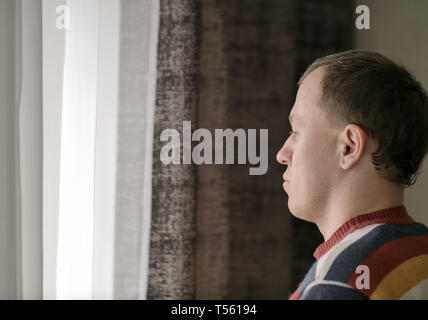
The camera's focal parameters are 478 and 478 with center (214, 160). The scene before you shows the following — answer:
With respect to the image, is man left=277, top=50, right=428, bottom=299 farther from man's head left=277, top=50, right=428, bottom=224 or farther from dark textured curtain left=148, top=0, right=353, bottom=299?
dark textured curtain left=148, top=0, right=353, bottom=299

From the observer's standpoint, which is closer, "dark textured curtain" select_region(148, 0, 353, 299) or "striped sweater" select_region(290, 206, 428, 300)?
"striped sweater" select_region(290, 206, 428, 300)

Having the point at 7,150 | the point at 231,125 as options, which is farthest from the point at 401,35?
the point at 7,150

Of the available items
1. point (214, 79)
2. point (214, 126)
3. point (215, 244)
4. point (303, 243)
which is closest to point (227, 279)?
point (215, 244)

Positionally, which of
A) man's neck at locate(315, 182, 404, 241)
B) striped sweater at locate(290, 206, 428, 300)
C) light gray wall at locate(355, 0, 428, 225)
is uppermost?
light gray wall at locate(355, 0, 428, 225)

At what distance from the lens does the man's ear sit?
2.49ft

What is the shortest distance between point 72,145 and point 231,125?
0.37 metres

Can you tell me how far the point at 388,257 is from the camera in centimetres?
66

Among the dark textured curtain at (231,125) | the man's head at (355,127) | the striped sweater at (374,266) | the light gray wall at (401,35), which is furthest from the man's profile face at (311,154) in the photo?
the light gray wall at (401,35)

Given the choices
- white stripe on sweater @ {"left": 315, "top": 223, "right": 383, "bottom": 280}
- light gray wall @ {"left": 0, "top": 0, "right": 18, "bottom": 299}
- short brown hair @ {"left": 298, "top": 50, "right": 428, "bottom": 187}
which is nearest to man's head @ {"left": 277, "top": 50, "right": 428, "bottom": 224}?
short brown hair @ {"left": 298, "top": 50, "right": 428, "bottom": 187}

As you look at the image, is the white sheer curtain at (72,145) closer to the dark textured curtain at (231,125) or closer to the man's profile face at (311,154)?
the dark textured curtain at (231,125)

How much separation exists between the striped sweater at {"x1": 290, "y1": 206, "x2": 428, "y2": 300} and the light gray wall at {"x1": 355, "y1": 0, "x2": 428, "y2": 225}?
0.56 meters

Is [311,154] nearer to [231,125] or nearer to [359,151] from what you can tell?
[359,151]
